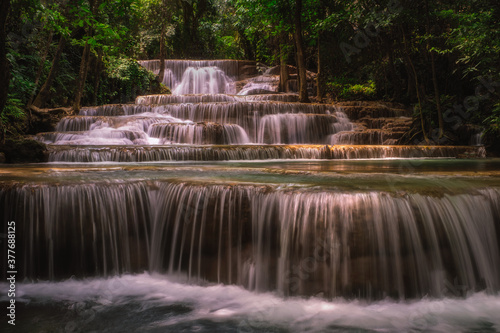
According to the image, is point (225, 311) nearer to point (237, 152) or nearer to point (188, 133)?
point (237, 152)

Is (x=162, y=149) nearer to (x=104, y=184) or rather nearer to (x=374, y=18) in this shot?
(x=104, y=184)

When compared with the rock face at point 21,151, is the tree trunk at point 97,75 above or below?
above

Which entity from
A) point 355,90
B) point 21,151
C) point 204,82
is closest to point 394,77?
point 355,90

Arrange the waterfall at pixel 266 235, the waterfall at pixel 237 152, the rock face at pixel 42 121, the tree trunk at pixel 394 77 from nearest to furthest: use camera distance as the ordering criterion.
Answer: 1. the waterfall at pixel 266 235
2. the waterfall at pixel 237 152
3. the rock face at pixel 42 121
4. the tree trunk at pixel 394 77

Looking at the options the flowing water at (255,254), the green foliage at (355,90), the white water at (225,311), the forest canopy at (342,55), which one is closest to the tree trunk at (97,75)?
the forest canopy at (342,55)

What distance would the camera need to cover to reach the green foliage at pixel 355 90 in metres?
18.6

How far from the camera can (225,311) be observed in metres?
3.39

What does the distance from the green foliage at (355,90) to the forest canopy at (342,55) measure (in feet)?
0.17

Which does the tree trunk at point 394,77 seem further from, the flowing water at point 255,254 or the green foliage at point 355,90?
the flowing water at point 255,254

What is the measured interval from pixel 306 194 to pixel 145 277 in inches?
81.8

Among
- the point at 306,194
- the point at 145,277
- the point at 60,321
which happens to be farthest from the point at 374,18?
the point at 60,321

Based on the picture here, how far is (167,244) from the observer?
4254 mm

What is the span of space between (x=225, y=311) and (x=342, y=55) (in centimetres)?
1772

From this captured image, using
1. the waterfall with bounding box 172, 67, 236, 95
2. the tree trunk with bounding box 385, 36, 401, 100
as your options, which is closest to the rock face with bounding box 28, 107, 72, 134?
the waterfall with bounding box 172, 67, 236, 95
